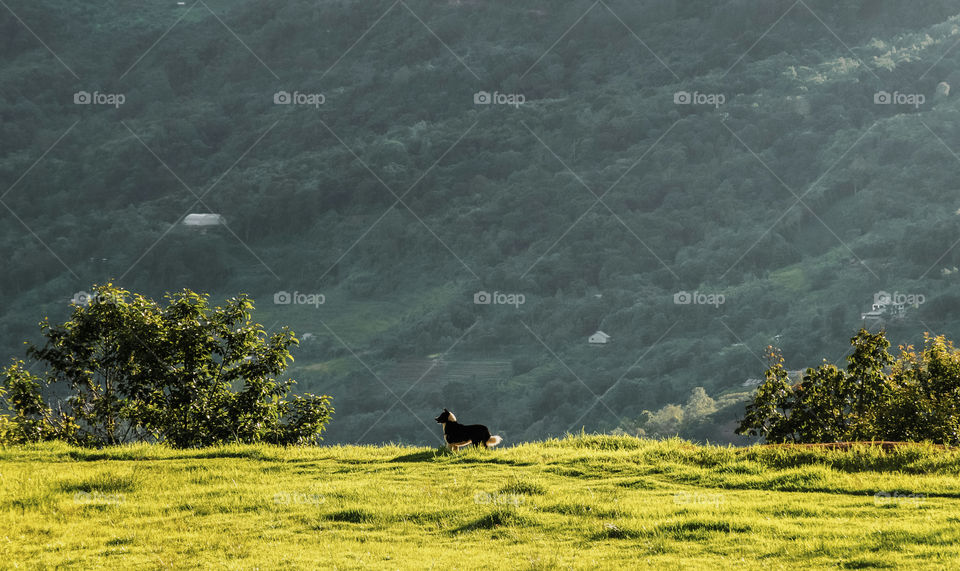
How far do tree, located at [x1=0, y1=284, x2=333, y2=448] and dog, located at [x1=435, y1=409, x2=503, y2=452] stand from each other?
3997mm

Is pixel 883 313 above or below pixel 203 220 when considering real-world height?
below

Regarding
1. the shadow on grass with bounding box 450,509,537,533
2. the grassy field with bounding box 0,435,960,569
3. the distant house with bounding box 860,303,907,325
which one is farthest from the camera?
the distant house with bounding box 860,303,907,325

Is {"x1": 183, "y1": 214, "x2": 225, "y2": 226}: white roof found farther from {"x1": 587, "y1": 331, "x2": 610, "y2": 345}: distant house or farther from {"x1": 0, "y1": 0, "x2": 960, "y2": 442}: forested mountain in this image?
{"x1": 587, "y1": 331, "x2": 610, "y2": 345}: distant house

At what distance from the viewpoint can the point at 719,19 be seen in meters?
181

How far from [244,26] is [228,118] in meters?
29.3

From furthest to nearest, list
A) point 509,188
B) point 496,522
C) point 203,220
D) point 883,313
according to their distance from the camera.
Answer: point 509,188, point 203,220, point 883,313, point 496,522

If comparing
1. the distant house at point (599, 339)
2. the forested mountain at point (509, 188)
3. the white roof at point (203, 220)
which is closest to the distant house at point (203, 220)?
the white roof at point (203, 220)

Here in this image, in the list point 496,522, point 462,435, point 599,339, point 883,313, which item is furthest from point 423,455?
point 599,339

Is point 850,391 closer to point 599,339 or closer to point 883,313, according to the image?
point 883,313

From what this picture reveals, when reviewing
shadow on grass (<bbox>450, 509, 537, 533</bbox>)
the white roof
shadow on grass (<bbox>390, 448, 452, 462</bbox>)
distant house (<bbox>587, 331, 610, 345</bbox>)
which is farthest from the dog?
the white roof

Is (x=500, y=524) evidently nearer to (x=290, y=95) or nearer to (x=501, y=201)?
→ (x=501, y=201)

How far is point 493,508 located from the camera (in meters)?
9.05

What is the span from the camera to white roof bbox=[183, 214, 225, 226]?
158375 millimetres

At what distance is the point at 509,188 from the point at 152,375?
151637 millimetres
